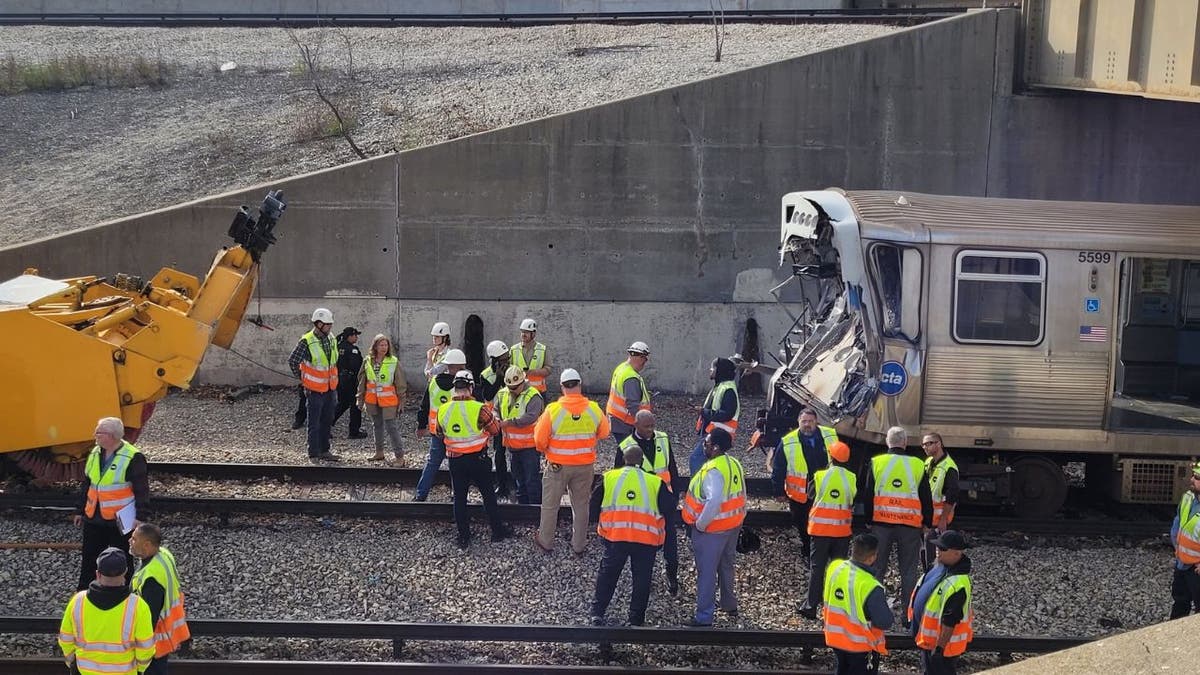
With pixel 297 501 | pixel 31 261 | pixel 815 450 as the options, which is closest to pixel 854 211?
pixel 815 450

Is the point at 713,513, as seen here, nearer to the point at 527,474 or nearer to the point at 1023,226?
the point at 527,474

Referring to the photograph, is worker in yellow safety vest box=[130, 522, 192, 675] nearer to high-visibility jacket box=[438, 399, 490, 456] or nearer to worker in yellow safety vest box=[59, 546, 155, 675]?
worker in yellow safety vest box=[59, 546, 155, 675]

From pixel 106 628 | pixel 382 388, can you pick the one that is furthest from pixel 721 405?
pixel 106 628

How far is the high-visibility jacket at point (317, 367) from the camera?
12.6m

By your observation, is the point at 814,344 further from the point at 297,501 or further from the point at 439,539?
the point at 297,501

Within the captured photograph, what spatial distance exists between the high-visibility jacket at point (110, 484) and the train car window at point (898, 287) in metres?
6.85

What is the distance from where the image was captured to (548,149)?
1688 cm

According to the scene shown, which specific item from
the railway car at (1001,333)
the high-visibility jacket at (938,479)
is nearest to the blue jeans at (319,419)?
the railway car at (1001,333)

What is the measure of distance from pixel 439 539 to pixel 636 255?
7.49m

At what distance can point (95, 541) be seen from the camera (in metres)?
8.63

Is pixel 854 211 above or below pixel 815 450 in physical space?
above

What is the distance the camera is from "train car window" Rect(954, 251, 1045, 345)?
11070mm

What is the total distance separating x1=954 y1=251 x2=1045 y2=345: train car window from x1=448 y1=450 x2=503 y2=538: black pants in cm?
473

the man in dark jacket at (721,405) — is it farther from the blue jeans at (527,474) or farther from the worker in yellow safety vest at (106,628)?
the worker in yellow safety vest at (106,628)
